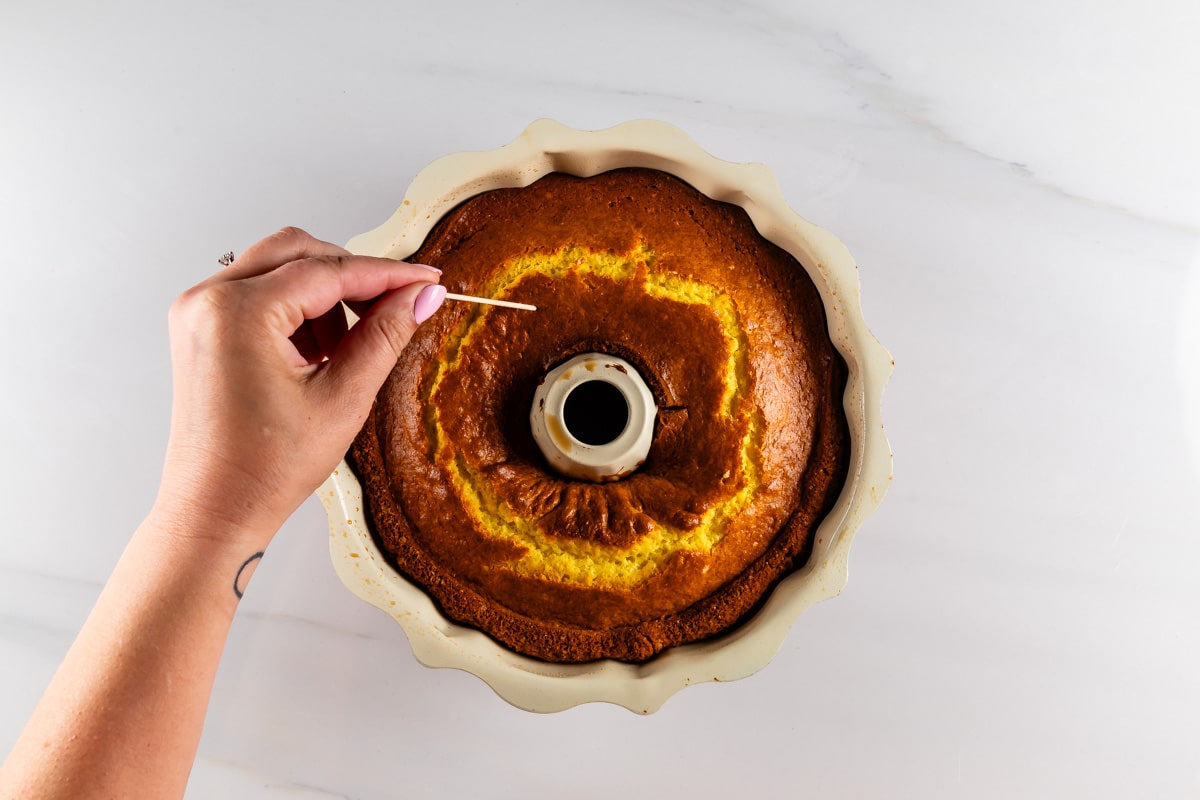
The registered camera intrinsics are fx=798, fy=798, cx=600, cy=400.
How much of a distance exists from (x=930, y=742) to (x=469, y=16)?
7.33 ft

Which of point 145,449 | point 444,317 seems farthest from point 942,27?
point 145,449

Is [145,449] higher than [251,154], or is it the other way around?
[251,154]

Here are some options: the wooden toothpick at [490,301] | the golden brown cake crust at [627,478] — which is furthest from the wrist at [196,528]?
the wooden toothpick at [490,301]

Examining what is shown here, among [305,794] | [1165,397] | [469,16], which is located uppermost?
[469,16]

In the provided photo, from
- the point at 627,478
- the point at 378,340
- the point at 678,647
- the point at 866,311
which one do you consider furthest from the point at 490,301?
the point at 866,311

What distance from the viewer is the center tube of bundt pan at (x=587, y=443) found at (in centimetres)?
153

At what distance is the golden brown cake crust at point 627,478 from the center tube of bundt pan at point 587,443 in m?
0.03

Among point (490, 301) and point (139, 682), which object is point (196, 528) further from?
point (490, 301)

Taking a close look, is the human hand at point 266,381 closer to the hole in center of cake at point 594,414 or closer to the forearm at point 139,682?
the forearm at point 139,682

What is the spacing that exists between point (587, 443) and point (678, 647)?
46cm

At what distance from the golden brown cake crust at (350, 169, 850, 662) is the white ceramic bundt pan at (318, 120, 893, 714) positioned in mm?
38

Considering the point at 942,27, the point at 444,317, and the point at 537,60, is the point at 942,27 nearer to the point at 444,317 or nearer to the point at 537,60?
the point at 537,60

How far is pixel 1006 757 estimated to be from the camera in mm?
2004

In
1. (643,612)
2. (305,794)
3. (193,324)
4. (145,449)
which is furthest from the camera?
(145,449)
